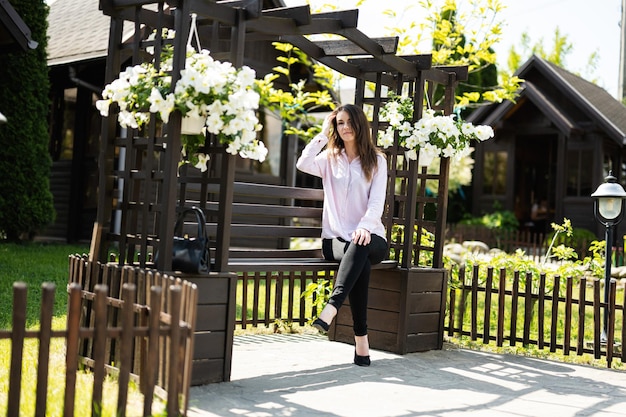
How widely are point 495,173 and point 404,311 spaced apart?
18166mm

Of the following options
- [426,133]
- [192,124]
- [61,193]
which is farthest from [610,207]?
[61,193]

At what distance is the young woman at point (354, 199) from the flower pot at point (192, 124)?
1539 millimetres

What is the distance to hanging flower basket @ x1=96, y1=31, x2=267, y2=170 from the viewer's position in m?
4.86

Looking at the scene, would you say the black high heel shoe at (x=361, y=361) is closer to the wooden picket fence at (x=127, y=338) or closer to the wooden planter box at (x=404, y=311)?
the wooden planter box at (x=404, y=311)

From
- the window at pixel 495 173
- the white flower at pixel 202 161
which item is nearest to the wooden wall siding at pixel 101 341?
the white flower at pixel 202 161

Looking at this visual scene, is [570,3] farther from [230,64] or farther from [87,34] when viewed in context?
[230,64]

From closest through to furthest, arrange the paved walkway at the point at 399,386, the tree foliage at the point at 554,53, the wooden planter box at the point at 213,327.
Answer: the paved walkway at the point at 399,386 → the wooden planter box at the point at 213,327 → the tree foliage at the point at 554,53

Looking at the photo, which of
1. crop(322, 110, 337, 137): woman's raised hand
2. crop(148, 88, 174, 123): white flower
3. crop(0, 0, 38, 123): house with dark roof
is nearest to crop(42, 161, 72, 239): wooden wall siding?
crop(0, 0, 38, 123): house with dark roof

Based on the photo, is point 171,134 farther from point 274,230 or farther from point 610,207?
point 610,207

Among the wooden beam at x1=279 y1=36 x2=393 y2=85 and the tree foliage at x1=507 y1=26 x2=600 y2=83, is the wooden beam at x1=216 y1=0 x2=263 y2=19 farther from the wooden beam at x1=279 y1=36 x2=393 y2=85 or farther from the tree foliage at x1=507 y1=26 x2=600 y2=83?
the tree foliage at x1=507 y1=26 x2=600 y2=83

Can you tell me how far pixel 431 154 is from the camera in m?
7.12

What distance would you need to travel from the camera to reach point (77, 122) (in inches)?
599

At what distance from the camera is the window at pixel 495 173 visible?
79.3ft

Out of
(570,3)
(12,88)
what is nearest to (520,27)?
(570,3)
